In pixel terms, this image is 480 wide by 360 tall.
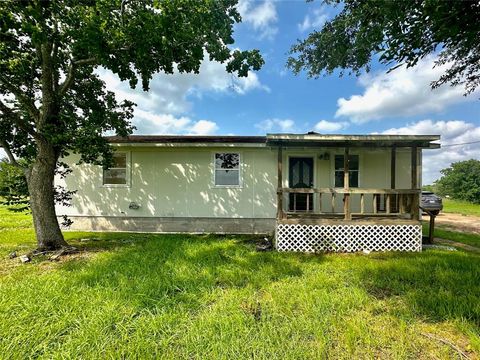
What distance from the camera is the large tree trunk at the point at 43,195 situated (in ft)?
19.2

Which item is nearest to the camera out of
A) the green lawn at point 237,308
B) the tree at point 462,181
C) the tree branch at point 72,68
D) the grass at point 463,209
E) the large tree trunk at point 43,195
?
the green lawn at point 237,308

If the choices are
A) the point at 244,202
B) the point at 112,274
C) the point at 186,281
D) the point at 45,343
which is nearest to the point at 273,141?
the point at 244,202

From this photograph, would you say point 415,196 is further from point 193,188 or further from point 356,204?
point 193,188

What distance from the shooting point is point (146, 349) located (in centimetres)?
→ 247

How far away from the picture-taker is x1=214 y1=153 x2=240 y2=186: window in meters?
8.69

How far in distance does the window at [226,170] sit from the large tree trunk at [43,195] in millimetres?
4761

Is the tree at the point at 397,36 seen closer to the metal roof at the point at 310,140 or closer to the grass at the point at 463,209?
the metal roof at the point at 310,140

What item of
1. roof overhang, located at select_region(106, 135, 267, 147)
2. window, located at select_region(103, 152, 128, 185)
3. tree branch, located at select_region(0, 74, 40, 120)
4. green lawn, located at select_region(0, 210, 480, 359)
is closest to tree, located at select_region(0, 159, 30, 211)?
tree branch, located at select_region(0, 74, 40, 120)

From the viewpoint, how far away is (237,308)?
126 inches

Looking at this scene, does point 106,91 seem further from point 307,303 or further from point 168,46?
point 307,303

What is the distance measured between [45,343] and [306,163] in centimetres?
841

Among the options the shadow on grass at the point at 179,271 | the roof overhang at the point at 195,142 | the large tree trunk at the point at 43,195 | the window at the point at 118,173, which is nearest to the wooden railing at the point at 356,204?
the roof overhang at the point at 195,142

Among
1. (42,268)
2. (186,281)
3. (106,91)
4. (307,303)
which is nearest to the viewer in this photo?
(307,303)

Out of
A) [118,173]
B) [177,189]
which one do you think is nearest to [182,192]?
[177,189]
